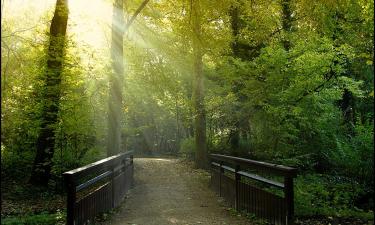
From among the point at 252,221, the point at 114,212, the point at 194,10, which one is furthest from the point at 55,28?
the point at 252,221

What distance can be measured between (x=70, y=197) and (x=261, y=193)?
3690 millimetres

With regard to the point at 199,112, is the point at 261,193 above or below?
below

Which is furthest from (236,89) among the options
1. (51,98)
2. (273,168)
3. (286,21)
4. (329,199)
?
(273,168)

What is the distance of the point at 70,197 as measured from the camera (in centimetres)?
618

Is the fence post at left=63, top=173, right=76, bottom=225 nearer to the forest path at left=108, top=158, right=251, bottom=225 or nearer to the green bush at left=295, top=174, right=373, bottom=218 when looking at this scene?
the forest path at left=108, top=158, right=251, bottom=225

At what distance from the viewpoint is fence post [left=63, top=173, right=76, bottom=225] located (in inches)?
241

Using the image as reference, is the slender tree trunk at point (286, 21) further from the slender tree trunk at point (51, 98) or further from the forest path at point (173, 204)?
the slender tree trunk at point (51, 98)

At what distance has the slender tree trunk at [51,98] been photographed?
12680 mm

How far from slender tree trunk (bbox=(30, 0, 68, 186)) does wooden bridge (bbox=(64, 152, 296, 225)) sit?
3020 mm

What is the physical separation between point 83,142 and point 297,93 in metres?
8.35

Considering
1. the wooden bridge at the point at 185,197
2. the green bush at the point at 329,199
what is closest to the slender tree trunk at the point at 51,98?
the wooden bridge at the point at 185,197

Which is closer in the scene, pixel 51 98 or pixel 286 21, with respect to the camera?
pixel 51 98

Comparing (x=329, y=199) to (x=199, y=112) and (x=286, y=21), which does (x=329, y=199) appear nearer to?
(x=199, y=112)

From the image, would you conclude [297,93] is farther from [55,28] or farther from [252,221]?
[55,28]
